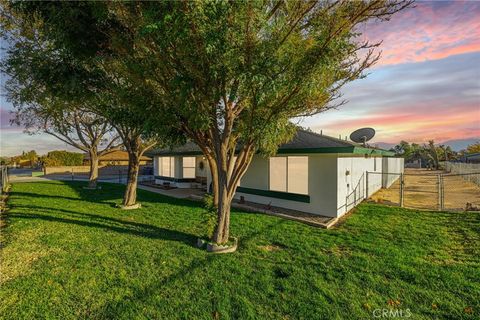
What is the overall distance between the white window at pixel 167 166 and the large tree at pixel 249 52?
13.3 m

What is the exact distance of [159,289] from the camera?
4.35 metres

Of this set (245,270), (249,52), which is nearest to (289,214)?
(245,270)

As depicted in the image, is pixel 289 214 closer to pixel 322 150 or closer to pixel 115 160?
pixel 322 150

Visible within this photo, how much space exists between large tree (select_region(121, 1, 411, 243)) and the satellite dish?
306 inches

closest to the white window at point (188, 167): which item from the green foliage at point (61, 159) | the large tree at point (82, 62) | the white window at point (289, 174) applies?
the white window at point (289, 174)

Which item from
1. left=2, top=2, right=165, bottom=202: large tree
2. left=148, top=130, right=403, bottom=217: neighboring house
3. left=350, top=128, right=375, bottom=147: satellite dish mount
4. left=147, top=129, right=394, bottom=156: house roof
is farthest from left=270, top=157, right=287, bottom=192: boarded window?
left=2, top=2, right=165, bottom=202: large tree

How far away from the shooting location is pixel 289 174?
10617 mm

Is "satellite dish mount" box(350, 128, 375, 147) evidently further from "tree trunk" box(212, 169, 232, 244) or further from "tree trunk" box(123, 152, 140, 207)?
"tree trunk" box(123, 152, 140, 207)

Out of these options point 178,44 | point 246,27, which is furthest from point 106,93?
point 246,27

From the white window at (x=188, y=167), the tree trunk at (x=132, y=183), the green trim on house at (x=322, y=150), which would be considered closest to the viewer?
the green trim on house at (x=322, y=150)

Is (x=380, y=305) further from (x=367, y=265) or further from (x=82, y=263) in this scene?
(x=82, y=263)

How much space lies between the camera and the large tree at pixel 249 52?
4.06m

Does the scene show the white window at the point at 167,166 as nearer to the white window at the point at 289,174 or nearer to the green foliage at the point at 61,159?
the white window at the point at 289,174

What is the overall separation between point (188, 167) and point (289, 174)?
31.6 ft
